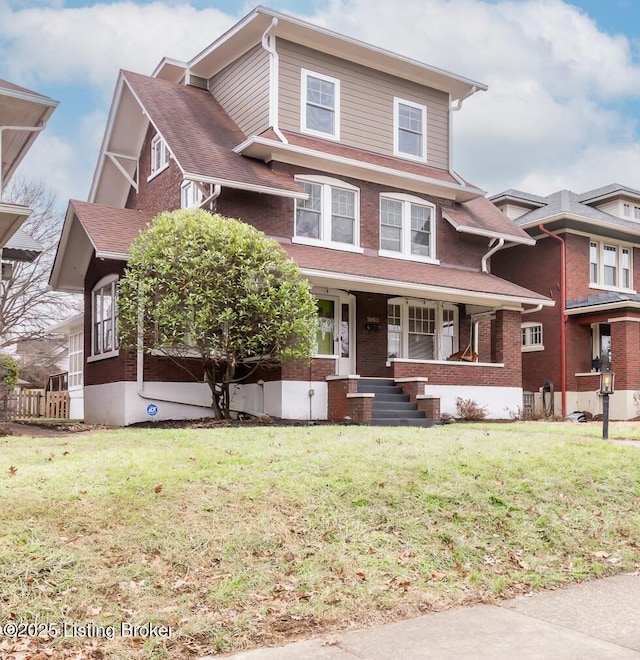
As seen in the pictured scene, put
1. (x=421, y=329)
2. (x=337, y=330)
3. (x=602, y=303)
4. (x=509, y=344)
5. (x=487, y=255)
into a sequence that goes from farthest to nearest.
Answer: (x=602, y=303) < (x=487, y=255) < (x=421, y=329) < (x=509, y=344) < (x=337, y=330)

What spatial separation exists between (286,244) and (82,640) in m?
13.6

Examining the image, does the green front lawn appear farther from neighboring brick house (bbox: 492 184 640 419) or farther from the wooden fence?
the wooden fence

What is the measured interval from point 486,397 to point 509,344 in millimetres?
1663

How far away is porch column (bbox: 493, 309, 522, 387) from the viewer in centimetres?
1905

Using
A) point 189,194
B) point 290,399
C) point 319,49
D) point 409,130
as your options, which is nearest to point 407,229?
point 409,130

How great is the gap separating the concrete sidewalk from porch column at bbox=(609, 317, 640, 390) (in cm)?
1735

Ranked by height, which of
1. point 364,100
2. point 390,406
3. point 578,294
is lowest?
point 390,406

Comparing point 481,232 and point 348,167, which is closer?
point 348,167

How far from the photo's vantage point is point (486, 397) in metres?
18.5

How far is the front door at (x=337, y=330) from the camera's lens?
17844 millimetres

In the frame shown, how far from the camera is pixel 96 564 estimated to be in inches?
203

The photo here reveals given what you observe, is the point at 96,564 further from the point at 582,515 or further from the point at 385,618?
the point at 582,515

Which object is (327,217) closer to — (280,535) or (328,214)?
(328,214)

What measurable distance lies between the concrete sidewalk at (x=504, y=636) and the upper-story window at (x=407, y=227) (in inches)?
562
